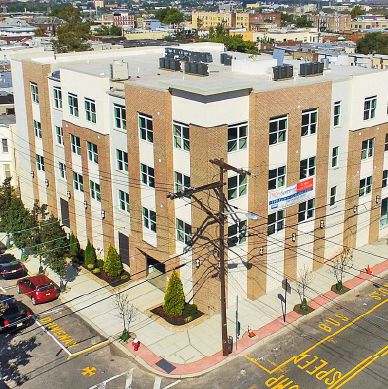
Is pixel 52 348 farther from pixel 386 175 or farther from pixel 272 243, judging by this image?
pixel 386 175

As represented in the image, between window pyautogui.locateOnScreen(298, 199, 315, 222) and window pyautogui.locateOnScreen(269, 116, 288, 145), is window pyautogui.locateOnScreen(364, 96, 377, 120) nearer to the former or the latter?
window pyautogui.locateOnScreen(298, 199, 315, 222)

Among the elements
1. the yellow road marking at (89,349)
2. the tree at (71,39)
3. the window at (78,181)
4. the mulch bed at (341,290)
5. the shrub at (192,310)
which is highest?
the tree at (71,39)

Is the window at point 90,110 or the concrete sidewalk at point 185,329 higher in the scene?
the window at point 90,110

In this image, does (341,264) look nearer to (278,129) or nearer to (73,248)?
(278,129)

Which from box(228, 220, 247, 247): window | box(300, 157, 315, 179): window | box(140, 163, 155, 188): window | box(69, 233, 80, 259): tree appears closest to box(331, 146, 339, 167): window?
box(300, 157, 315, 179): window

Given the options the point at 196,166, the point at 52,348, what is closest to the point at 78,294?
the point at 52,348

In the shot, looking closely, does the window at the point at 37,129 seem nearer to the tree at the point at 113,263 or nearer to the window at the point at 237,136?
the tree at the point at 113,263

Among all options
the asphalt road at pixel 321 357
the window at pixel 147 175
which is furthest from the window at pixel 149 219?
the asphalt road at pixel 321 357
